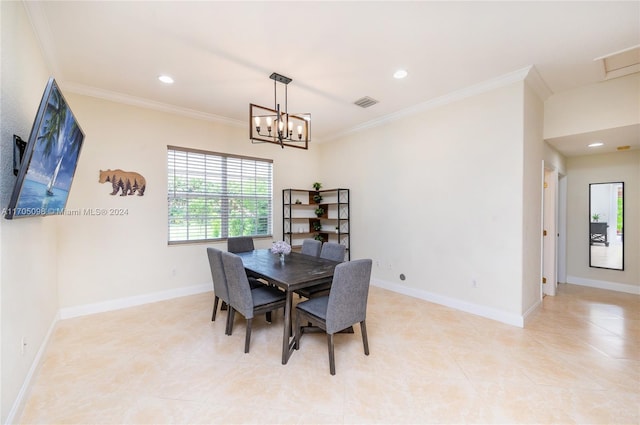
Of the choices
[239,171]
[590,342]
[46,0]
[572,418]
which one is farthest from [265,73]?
[590,342]

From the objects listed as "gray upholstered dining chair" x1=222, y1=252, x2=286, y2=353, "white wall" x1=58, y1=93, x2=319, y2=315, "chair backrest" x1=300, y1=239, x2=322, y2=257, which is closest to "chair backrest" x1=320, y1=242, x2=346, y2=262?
"chair backrest" x1=300, y1=239, x2=322, y2=257

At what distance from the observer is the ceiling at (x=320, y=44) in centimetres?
209

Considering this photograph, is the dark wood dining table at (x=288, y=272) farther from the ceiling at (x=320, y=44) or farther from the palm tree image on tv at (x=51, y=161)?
the ceiling at (x=320, y=44)

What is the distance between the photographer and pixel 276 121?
9.03 feet

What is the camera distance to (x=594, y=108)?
10.9ft

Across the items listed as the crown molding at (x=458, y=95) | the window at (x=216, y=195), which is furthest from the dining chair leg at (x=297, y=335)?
the crown molding at (x=458, y=95)

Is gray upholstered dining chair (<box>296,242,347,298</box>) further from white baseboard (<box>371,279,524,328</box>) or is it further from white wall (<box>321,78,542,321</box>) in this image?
white baseboard (<box>371,279,524,328</box>)

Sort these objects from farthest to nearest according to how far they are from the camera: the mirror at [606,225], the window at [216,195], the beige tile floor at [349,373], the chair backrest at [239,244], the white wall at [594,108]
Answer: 1. the mirror at [606,225]
2. the window at [216,195]
3. the chair backrest at [239,244]
4. the white wall at [594,108]
5. the beige tile floor at [349,373]

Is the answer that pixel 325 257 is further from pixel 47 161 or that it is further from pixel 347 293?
pixel 47 161

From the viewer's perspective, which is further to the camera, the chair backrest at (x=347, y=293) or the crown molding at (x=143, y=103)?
the crown molding at (x=143, y=103)

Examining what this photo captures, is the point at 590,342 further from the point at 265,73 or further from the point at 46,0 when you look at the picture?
the point at 46,0

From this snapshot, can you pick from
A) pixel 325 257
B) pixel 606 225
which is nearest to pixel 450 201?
pixel 325 257

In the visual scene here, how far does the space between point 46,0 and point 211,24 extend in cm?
116

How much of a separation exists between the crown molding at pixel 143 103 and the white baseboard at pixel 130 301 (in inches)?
107
